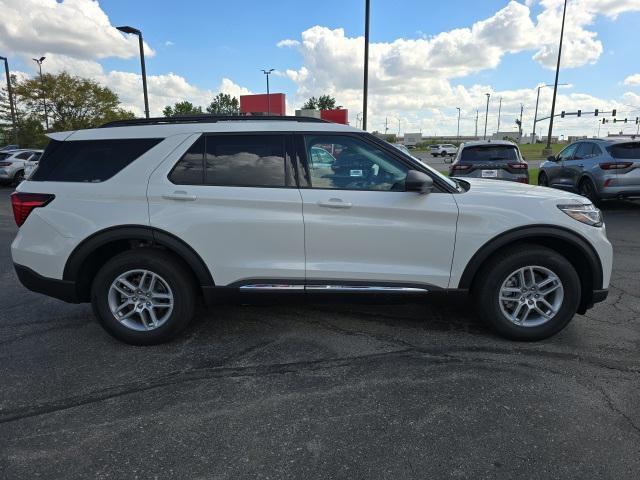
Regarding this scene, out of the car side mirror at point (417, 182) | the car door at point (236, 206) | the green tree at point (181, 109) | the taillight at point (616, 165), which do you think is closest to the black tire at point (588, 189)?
the taillight at point (616, 165)

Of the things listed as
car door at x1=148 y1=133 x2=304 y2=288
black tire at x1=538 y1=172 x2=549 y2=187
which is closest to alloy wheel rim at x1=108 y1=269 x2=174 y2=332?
car door at x1=148 y1=133 x2=304 y2=288

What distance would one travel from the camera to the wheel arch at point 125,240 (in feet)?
A: 12.2

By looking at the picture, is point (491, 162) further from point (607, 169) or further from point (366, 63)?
point (366, 63)

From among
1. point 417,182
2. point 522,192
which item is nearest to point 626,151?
point 522,192

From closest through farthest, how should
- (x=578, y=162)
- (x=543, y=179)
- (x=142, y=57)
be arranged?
(x=578, y=162) < (x=543, y=179) < (x=142, y=57)

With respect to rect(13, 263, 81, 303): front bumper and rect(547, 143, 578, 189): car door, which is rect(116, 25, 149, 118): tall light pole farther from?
rect(13, 263, 81, 303): front bumper

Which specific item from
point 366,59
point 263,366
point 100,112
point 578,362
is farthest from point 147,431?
point 100,112

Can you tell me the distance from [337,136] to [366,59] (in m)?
11.7

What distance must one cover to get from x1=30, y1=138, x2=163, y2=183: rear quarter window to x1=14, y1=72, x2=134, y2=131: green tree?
35352 millimetres

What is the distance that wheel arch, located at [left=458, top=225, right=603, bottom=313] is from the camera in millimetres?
3701

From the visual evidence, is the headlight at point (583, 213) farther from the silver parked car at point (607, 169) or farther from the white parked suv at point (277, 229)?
the silver parked car at point (607, 169)

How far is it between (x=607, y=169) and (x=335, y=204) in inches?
358

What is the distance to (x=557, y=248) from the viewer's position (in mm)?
3947

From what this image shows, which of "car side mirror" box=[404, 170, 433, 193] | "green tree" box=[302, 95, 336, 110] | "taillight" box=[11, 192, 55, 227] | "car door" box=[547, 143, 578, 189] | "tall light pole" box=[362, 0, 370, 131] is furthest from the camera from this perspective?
"green tree" box=[302, 95, 336, 110]
